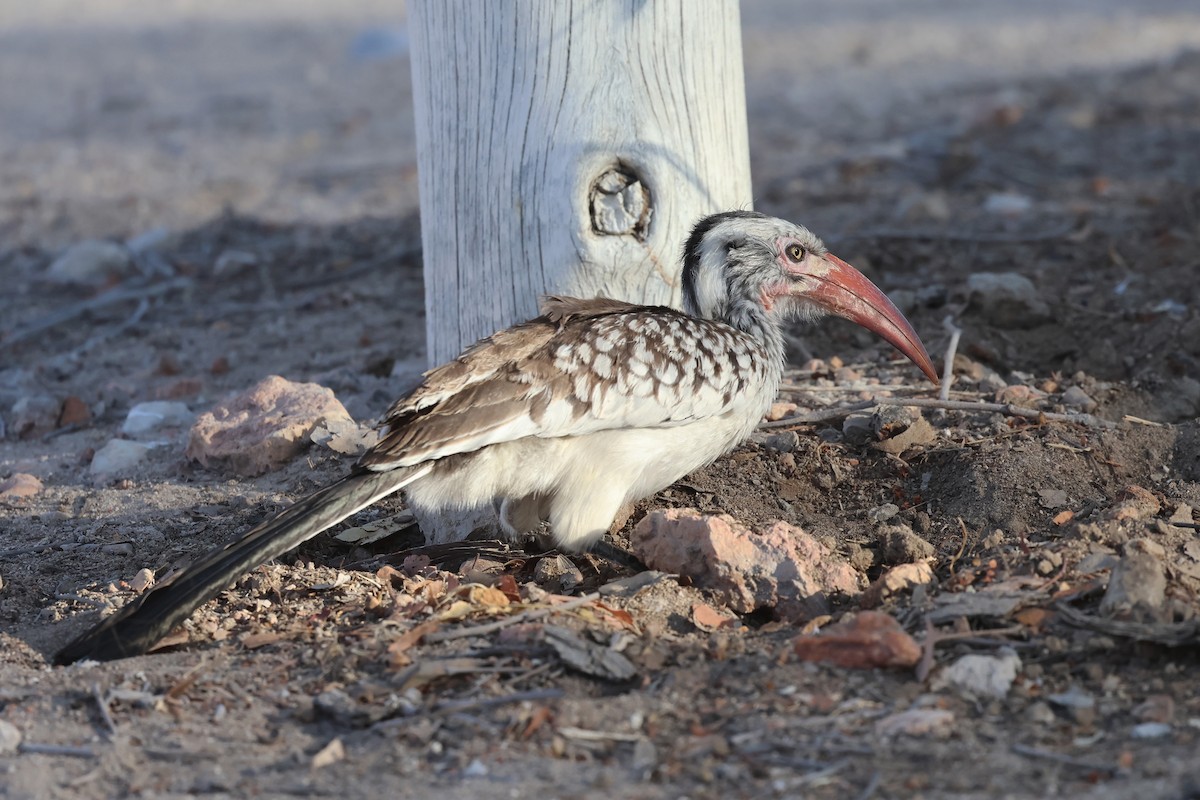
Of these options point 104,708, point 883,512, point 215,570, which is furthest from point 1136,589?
point 104,708

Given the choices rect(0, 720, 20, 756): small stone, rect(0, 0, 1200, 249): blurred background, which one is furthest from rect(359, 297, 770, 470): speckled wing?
rect(0, 0, 1200, 249): blurred background

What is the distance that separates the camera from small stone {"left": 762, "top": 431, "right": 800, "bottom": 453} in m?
4.80

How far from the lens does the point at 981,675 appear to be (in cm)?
316

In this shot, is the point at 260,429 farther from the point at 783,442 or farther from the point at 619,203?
the point at 783,442

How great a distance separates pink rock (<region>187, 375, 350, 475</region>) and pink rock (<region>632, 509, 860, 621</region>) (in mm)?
1726

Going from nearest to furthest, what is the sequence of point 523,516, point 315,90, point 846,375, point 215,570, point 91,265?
point 215,570 → point 523,516 → point 846,375 → point 91,265 → point 315,90

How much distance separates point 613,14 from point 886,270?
308 cm

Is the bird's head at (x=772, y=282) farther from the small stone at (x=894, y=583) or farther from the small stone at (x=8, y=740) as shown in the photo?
the small stone at (x=8, y=740)

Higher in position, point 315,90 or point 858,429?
point 315,90

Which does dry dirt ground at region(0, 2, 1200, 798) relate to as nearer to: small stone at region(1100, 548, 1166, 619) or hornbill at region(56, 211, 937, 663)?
small stone at region(1100, 548, 1166, 619)

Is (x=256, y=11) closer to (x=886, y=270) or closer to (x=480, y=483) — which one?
(x=886, y=270)

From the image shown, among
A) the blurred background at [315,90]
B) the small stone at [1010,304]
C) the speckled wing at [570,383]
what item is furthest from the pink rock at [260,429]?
the blurred background at [315,90]

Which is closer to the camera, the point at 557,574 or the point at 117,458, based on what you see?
the point at 557,574

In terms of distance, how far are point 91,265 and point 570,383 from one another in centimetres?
547
